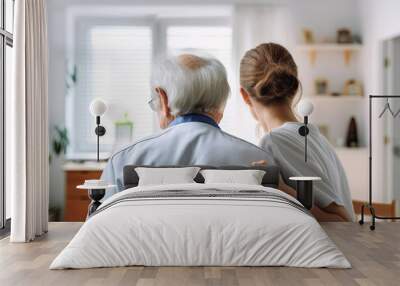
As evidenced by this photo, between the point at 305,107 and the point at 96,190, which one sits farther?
the point at 305,107

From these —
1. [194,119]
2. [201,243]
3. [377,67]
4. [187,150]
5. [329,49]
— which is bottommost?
[201,243]

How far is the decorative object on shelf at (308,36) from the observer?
7980 millimetres

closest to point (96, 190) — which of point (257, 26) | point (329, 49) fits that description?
point (257, 26)

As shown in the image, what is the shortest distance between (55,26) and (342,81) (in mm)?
3614

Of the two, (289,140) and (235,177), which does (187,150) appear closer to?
(235,177)

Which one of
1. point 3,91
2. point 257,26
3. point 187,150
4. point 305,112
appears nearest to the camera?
point 3,91

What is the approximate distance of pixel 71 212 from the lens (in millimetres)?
7898

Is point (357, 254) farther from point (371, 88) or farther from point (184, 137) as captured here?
point (371, 88)

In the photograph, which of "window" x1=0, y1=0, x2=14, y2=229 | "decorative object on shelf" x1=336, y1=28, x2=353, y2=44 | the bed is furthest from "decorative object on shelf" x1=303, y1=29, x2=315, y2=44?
the bed

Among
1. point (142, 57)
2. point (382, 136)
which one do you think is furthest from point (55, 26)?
point (382, 136)

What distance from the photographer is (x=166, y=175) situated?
6.05 m

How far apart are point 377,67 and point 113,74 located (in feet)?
10.6

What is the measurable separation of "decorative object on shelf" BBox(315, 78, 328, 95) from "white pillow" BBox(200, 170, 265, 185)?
7.33 feet

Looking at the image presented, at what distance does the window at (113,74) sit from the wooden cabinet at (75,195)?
1.24 ft
